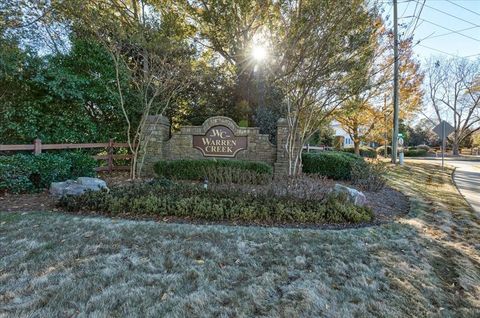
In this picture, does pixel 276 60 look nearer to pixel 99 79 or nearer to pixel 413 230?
pixel 413 230

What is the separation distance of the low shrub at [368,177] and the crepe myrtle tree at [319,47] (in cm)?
248

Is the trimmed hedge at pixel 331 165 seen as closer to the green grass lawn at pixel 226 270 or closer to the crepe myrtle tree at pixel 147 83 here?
the green grass lawn at pixel 226 270

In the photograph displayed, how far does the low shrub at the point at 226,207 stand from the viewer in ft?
14.6

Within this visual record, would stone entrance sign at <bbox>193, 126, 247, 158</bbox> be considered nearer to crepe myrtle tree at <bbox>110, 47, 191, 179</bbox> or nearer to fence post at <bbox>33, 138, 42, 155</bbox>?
crepe myrtle tree at <bbox>110, 47, 191, 179</bbox>

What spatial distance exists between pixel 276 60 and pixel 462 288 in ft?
19.7

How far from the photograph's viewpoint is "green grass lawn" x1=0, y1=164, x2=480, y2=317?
7.25 ft

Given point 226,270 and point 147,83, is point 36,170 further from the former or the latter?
point 226,270

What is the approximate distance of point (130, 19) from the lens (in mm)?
11086

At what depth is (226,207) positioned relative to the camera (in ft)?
15.0

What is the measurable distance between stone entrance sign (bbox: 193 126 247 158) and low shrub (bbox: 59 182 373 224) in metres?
4.19

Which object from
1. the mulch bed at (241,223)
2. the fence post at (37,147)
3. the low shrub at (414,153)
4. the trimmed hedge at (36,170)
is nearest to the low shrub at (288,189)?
the mulch bed at (241,223)

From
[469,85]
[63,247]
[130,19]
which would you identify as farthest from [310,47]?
[469,85]

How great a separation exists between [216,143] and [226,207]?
4.74 meters

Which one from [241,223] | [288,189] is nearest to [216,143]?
[288,189]
